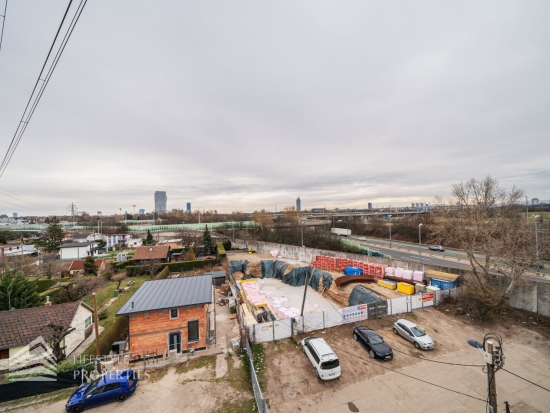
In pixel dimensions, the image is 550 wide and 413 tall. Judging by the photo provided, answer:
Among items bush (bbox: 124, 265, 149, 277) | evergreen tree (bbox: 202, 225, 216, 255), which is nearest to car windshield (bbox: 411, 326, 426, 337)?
bush (bbox: 124, 265, 149, 277)

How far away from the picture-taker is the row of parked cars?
1138cm

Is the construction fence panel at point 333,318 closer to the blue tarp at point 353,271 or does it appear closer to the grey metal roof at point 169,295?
the grey metal roof at point 169,295

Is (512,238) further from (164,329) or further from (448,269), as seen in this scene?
(164,329)

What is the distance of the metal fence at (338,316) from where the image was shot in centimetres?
1483

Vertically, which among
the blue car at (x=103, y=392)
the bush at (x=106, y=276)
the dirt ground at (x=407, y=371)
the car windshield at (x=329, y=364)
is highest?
the car windshield at (x=329, y=364)

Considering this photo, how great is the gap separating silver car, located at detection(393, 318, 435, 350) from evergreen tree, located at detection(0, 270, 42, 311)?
29616 millimetres

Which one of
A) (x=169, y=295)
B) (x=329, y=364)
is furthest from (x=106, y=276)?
(x=329, y=364)

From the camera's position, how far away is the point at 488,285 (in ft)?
59.4

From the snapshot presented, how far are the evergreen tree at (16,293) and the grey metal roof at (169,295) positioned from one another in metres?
10.3

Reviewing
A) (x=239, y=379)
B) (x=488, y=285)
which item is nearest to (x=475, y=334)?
(x=488, y=285)

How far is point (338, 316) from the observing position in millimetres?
16578

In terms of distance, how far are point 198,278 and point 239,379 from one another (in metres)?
9.99

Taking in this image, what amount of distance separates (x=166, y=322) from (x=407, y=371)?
14.6 metres

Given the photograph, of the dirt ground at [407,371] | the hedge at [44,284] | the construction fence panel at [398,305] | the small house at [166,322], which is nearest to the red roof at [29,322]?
the small house at [166,322]
